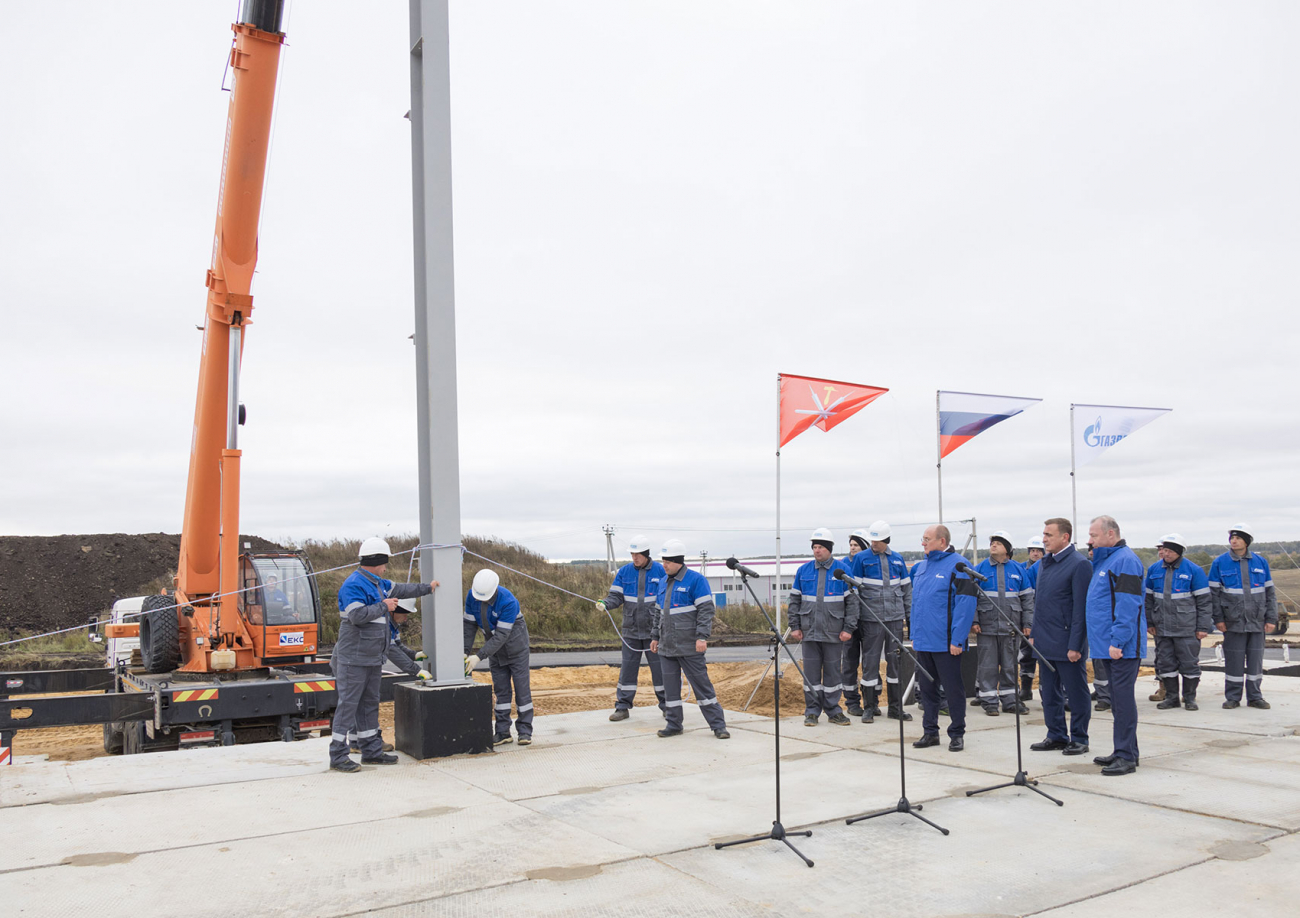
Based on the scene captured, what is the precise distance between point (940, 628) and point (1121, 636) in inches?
57.9

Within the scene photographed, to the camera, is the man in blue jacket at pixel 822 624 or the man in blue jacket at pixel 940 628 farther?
the man in blue jacket at pixel 822 624

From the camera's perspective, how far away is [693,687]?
9.33 metres

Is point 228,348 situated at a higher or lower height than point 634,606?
higher

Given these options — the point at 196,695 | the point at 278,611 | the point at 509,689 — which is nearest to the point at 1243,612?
the point at 509,689

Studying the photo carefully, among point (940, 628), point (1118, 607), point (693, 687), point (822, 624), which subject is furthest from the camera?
point (822, 624)

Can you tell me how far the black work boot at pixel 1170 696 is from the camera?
35.9ft

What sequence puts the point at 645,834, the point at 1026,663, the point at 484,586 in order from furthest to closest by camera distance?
the point at 1026,663 < the point at 484,586 < the point at 645,834

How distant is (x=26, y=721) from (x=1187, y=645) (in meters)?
12.1

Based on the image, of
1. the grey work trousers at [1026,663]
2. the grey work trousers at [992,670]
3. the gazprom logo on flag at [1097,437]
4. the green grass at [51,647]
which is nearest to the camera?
the grey work trousers at [992,670]

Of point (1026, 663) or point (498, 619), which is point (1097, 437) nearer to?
point (1026, 663)

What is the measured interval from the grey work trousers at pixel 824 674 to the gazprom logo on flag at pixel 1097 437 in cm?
731

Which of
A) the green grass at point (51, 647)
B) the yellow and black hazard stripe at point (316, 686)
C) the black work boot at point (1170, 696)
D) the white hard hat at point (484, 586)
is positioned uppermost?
the white hard hat at point (484, 586)

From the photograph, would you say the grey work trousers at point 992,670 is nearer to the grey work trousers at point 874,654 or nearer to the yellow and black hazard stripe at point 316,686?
the grey work trousers at point 874,654

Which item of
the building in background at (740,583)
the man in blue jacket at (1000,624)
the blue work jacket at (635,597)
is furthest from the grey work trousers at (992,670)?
the building in background at (740,583)
